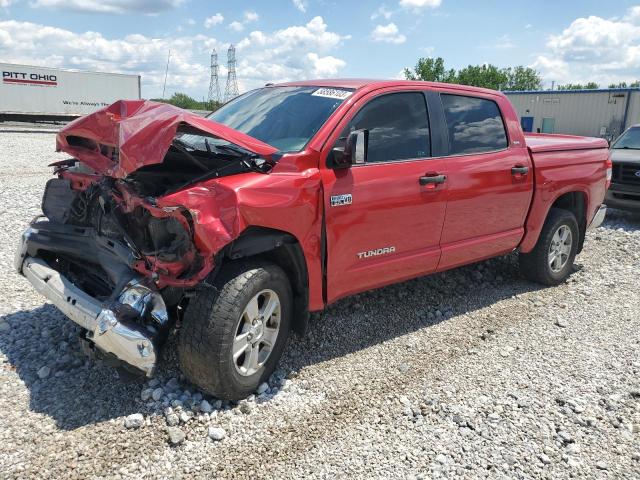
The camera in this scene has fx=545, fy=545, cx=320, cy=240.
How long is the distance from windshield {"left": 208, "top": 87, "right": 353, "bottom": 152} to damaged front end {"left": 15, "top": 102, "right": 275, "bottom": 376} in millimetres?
311

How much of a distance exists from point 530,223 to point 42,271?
4.45m

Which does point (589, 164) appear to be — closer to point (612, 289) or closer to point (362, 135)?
point (612, 289)

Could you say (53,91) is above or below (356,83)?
above

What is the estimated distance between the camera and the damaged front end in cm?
309

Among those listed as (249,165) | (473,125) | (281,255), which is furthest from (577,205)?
Result: (249,165)

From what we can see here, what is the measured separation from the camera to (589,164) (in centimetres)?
605

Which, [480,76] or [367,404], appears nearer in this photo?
[367,404]

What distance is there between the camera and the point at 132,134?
10.3 feet

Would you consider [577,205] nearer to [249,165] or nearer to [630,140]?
[249,165]

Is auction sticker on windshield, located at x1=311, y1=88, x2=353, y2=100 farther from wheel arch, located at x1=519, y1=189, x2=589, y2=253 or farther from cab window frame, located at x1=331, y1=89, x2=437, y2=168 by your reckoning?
wheel arch, located at x1=519, y1=189, x2=589, y2=253

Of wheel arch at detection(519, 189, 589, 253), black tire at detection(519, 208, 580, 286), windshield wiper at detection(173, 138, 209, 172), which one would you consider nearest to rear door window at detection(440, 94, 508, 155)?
wheel arch at detection(519, 189, 589, 253)

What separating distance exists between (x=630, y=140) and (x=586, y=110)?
19.0m

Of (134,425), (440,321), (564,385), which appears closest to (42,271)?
(134,425)

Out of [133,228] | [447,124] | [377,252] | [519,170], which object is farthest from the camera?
[519,170]
